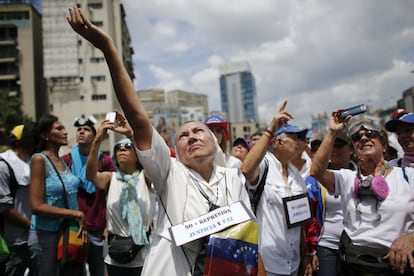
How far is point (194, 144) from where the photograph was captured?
2010mm

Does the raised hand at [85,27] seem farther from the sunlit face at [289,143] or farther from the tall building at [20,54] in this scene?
the tall building at [20,54]

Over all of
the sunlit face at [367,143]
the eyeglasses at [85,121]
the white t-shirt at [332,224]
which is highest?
the eyeglasses at [85,121]

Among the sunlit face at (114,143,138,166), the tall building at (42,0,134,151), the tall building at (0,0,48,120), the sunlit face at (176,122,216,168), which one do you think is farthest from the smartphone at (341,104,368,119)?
the tall building at (0,0,48,120)

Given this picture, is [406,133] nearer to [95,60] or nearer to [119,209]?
[119,209]

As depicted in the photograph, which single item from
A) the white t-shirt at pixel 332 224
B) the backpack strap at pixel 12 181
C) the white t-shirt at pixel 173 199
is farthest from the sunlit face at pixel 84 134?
the white t-shirt at pixel 332 224

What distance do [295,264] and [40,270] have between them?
2278 millimetres

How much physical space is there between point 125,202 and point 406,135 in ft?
8.88

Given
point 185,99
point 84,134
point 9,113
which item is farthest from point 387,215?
point 185,99

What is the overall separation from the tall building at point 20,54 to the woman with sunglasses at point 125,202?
4333 centimetres

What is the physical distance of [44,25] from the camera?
42.1 meters

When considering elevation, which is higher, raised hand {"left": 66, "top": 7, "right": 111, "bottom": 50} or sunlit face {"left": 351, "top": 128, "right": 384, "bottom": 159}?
raised hand {"left": 66, "top": 7, "right": 111, "bottom": 50}

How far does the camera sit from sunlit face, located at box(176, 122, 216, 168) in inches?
78.2

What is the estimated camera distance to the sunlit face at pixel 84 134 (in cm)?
390

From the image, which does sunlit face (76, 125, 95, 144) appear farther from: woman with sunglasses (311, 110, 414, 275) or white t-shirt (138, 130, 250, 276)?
woman with sunglasses (311, 110, 414, 275)
